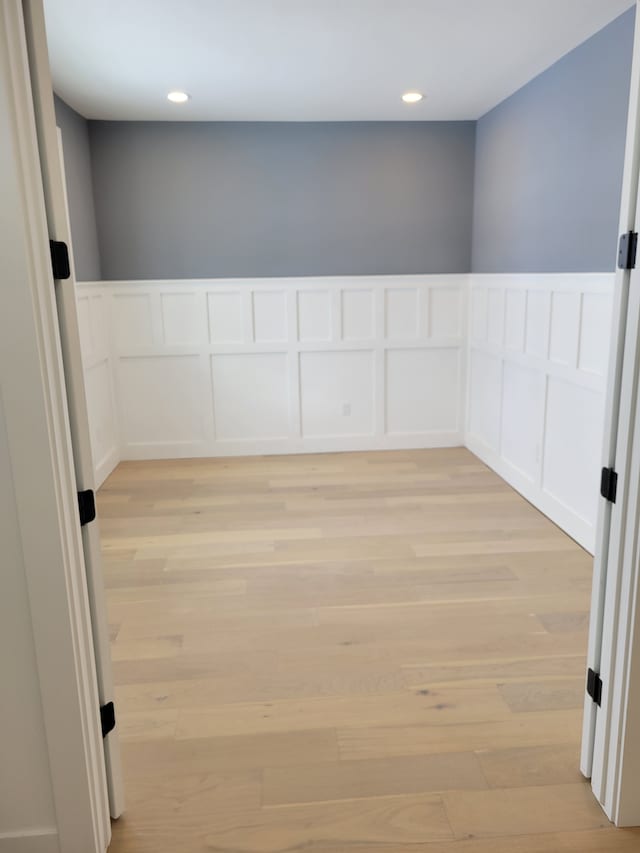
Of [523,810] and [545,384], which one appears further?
[545,384]

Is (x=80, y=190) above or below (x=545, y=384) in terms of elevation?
above

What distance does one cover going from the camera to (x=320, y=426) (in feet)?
16.8

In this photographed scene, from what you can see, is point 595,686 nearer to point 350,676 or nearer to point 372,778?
point 372,778

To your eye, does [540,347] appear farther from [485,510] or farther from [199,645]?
[199,645]

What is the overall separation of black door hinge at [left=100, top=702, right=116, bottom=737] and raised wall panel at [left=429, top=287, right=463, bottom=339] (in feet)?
13.2

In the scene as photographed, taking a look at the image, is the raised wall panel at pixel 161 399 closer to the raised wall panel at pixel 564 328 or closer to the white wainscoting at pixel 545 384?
the white wainscoting at pixel 545 384

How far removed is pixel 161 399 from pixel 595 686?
3.96 meters

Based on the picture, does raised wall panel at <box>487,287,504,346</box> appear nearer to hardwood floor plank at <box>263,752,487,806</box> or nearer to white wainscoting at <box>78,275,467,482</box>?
white wainscoting at <box>78,275,467,482</box>

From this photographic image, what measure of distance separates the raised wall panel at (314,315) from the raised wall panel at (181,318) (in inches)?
31.6

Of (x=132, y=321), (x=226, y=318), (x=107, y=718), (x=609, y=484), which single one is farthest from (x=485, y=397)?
(x=107, y=718)

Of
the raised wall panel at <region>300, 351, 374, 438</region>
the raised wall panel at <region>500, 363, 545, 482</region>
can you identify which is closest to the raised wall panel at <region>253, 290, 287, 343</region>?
the raised wall panel at <region>300, 351, 374, 438</region>

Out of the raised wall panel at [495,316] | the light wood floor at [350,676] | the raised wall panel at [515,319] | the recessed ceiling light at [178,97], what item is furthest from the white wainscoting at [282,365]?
the recessed ceiling light at [178,97]

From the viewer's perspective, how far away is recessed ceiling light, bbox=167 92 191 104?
3.90 metres

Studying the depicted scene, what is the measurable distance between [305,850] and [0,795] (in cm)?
75
